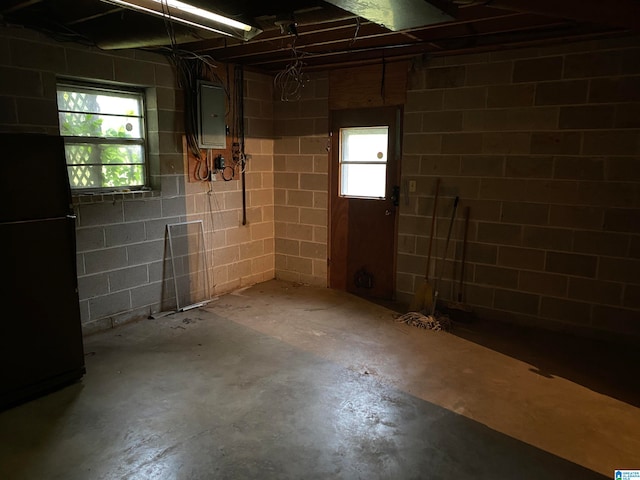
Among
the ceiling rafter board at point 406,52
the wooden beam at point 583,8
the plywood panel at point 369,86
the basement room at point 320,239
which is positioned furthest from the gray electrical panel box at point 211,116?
the wooden beam at point 583,8

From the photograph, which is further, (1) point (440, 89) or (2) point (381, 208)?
(2) point (381, 208)

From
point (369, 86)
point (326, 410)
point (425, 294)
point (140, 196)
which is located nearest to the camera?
point (326, 410)

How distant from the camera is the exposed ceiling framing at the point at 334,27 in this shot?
2523 millimetres

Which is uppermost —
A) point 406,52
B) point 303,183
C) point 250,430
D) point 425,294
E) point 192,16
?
point 406,52

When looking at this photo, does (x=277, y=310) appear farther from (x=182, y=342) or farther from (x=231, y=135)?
(x=231, y=135)

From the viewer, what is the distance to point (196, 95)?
14.0 feet

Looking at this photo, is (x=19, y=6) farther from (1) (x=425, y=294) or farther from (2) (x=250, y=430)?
(1) (x=425, y=294)

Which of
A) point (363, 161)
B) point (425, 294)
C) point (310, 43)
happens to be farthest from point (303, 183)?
point (425, 294)

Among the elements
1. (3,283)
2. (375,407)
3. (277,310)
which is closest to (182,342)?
(277,310)

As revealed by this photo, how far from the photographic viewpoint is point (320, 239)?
5.19 m

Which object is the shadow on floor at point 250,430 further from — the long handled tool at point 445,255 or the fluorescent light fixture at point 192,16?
the fluorescent light fixture at point 192,16

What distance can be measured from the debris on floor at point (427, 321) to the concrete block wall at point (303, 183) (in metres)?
1.32

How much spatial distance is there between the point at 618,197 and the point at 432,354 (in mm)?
1943

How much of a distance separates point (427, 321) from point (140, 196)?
278cm
